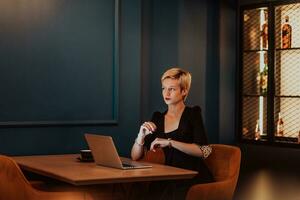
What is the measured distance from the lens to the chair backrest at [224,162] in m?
3.85

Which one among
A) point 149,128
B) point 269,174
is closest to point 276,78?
point 269,174

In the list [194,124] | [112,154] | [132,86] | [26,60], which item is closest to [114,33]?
[132,86]

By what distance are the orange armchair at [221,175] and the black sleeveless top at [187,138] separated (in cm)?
7

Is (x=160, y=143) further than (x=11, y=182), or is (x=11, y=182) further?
(x=160, y=143)

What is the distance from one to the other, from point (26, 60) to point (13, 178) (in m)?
1.83

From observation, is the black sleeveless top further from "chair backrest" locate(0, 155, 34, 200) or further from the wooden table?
"chair backrest" locate(0, 155, 34, 200)

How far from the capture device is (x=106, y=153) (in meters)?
3.57

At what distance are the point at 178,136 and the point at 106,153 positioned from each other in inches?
25.4

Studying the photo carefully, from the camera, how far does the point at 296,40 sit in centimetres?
625

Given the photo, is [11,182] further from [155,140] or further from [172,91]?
[172,91]

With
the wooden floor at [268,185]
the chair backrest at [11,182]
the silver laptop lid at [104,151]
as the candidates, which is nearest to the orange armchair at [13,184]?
the chair backrest at [11,182]

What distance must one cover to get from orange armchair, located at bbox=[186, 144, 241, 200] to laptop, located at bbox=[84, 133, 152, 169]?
1.19ft

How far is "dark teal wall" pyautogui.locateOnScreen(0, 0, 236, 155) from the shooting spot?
4996 mm

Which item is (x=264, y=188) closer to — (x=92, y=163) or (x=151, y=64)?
(x=151, y=64)
